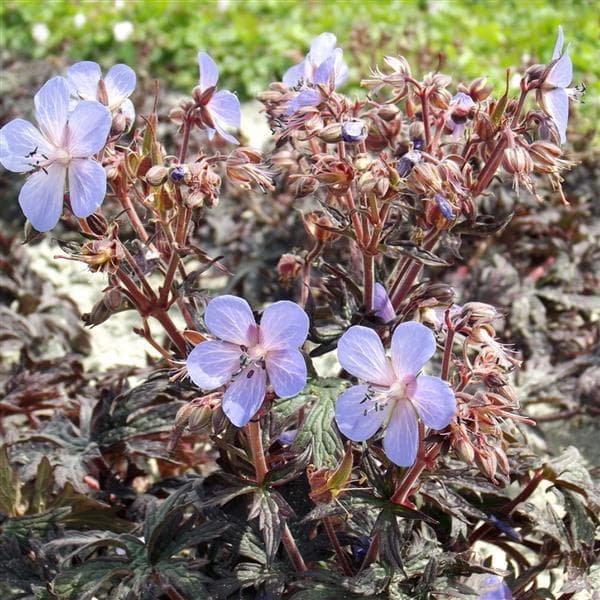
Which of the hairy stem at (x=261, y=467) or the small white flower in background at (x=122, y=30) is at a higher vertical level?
the hairy stem at (x=261, y=467)

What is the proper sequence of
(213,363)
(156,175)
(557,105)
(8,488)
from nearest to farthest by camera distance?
1. (213,363)
2. (156,175)
3. (557,105)
4. (8,488)

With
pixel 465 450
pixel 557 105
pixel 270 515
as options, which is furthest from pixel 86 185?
pixel 557 105

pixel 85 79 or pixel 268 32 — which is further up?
pixel 85 79

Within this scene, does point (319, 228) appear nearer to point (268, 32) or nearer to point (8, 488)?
point (8, 488)

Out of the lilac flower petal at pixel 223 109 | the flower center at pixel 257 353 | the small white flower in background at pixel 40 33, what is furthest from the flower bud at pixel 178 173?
the small white flower in background at pixel 40 33

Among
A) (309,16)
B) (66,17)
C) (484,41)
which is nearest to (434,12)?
(484,41)

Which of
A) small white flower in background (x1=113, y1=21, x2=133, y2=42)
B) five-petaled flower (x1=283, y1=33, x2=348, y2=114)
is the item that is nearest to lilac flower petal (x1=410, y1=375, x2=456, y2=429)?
five-petaled flower (x1=283, y1=33, x2=348, y2=114)

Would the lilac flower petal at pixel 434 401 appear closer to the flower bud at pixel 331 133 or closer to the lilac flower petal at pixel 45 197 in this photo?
the flower bud at pixel 331 133
